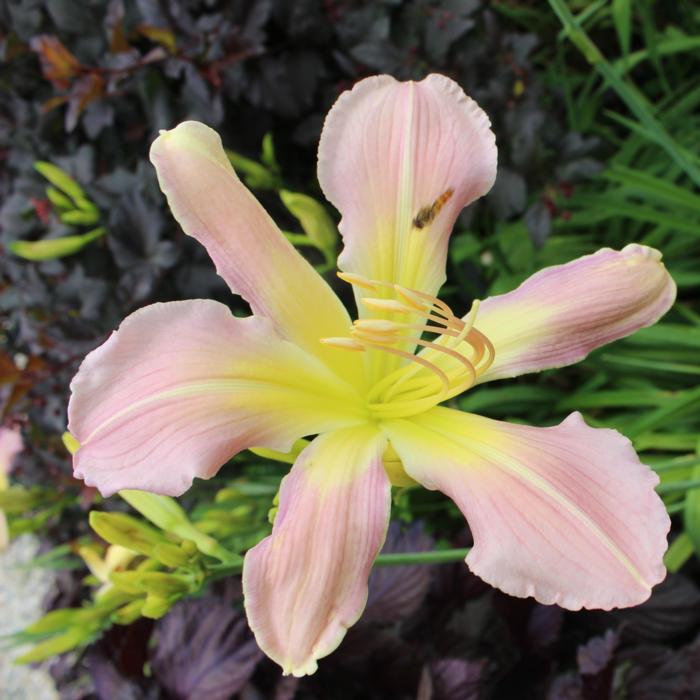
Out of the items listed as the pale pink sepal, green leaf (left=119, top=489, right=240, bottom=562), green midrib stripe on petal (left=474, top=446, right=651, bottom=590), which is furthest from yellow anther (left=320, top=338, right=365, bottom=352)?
the pale pink sepal

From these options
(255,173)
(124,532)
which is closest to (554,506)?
(124,532)

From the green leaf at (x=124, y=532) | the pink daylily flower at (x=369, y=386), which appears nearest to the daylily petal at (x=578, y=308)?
the pink daylily flower at (x=369, y=386)

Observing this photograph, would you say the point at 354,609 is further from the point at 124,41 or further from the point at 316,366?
the point at 124,41

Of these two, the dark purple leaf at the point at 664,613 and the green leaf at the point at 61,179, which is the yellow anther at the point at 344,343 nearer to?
the dark purple leaf at the point at 664,613

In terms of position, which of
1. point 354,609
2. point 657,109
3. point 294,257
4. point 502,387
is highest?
point 294,257

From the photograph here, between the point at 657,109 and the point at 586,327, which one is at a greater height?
the point at 586,327

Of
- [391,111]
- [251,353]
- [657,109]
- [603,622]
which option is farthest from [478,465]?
[657,109]
